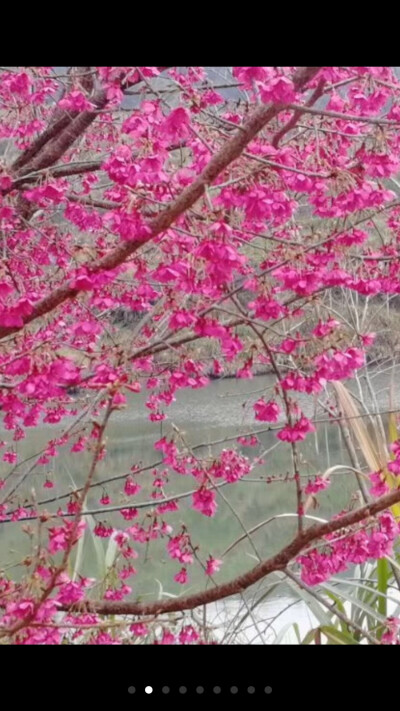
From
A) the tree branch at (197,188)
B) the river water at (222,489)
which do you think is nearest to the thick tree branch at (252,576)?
the tree branch at (197,188)

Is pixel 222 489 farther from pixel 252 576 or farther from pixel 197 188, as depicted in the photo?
pixel 197 188

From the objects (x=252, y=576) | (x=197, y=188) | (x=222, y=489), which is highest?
(x=222, y=489)

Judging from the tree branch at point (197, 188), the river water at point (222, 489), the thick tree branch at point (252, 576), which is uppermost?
the river water at point (222, 489)

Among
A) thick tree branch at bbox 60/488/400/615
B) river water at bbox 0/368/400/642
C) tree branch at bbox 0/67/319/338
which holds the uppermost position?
river water at bbox 0/368/400/642

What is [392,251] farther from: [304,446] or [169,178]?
[304,446]

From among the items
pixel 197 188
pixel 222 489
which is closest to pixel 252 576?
pixel 197 188

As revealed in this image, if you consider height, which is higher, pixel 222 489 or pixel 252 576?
pixel 222 489

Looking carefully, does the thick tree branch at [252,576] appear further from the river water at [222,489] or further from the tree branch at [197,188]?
the river water at [222,489]

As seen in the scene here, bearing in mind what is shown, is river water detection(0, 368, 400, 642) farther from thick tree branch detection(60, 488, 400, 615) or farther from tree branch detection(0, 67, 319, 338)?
tree branch detection(0, 67, 319, 338)

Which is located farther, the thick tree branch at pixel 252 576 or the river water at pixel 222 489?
the river water at pixel 222 489

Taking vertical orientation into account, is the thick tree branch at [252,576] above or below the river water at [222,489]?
below

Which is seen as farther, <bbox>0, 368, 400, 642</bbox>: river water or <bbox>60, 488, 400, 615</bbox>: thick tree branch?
<bbox>0, 368, 400, 642</bbox>: river water

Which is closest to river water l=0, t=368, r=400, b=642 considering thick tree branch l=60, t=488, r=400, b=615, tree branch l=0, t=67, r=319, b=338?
thick tree branch l=60, t=488, r=400, b=615

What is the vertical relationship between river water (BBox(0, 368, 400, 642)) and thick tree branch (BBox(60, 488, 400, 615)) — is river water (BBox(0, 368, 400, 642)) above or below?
above
